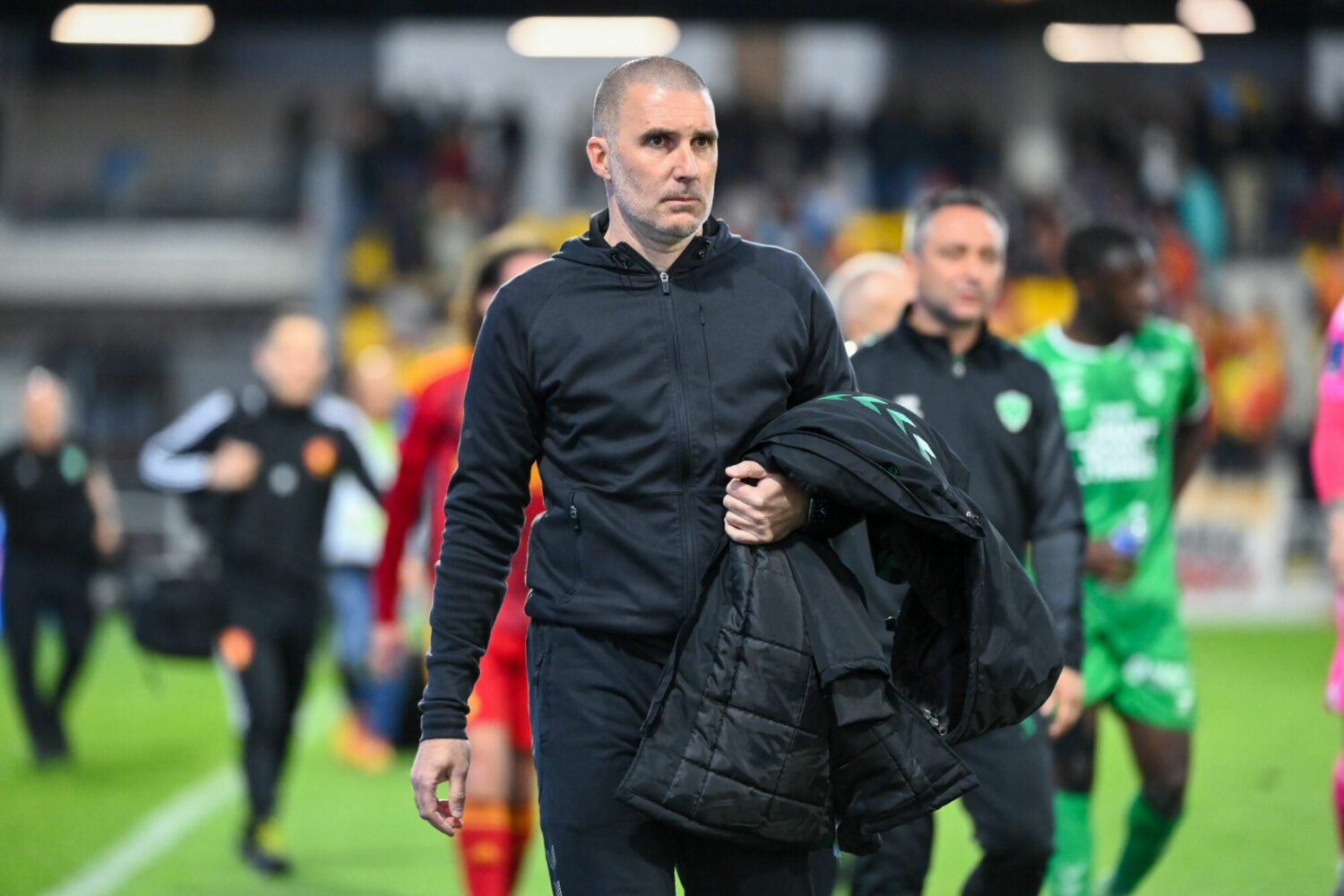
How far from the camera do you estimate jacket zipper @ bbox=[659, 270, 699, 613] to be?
316 cm

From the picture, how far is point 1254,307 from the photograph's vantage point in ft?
66.7

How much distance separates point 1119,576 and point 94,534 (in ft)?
24.1

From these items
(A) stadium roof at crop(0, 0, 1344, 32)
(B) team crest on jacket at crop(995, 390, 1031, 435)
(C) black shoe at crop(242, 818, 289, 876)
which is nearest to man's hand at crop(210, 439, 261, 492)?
(C) black shoe at crop(242, 818, 289, 876)

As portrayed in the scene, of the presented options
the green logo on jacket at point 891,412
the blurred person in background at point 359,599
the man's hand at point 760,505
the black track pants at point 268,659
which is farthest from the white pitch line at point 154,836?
the green logo on jacket at point 891,412

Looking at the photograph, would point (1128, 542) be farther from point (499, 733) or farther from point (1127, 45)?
point (1127, 45)

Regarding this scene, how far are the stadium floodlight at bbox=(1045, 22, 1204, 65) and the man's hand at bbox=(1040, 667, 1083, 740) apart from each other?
19.4m

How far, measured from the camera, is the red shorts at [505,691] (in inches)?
195

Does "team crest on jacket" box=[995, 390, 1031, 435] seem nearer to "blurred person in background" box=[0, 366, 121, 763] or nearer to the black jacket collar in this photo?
the black jacket collar

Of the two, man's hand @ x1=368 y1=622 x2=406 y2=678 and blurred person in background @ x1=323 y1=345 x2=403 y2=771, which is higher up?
man's hand @ x1=368 y1=622 x2=406 y2=678

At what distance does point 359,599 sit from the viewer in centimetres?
1048

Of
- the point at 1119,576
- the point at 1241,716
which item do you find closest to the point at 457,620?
the point at 1119,576

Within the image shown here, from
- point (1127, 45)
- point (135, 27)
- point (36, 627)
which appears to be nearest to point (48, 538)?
point (36, 627)

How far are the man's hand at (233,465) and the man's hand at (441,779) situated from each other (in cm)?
447

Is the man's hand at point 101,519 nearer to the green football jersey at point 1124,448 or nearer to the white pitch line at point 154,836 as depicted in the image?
the white pitch line at point 154,836
